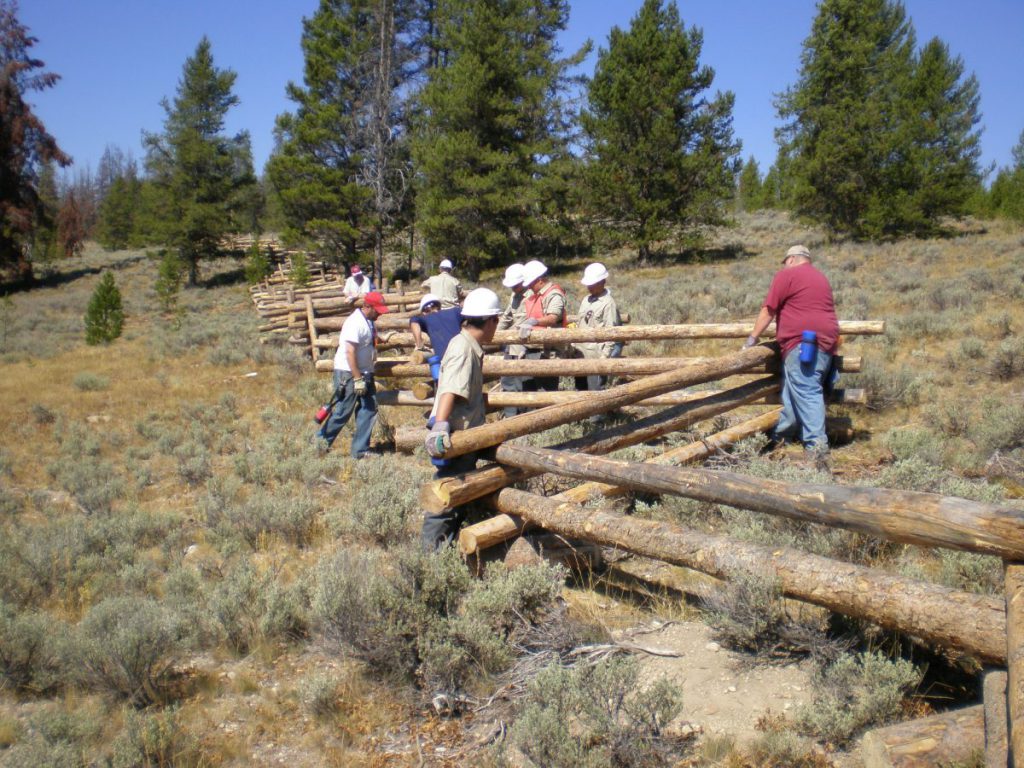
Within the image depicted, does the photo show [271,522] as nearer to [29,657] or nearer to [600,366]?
[29,657]

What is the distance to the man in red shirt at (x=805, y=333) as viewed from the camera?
20.4 ft

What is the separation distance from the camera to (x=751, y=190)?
5275 cm

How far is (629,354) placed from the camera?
11.2 m

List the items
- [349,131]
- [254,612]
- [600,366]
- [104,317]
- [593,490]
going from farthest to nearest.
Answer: [349,131] < [104,317] < [600,366] < [593,490] < [254,612]

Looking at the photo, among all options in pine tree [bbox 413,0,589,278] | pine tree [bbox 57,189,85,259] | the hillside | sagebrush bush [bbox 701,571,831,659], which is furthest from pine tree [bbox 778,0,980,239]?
pine tree [bbox 57,189,85,259]

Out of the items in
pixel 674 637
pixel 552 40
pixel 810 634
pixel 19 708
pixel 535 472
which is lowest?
pixel 19 708

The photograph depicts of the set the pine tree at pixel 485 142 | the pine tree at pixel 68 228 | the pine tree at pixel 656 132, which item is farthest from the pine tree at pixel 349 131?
the pine tree at pixel 68 228

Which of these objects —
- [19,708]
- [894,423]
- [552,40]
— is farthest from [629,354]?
[552,40]

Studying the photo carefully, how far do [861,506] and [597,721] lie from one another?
1351 mm

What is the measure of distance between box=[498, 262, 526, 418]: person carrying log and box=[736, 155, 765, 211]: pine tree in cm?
4277

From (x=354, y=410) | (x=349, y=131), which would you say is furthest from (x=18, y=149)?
(x=354, y=410)

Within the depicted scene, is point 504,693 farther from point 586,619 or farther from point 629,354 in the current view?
point 629,354

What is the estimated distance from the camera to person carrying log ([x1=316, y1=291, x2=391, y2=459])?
8.20 metres

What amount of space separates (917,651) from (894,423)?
4.73 m
